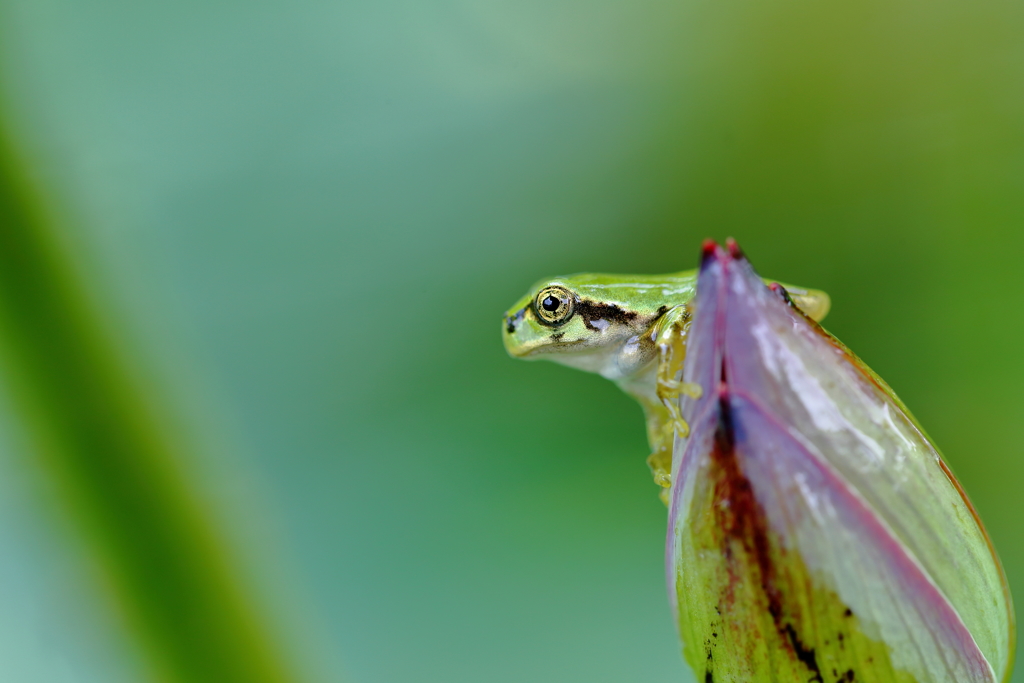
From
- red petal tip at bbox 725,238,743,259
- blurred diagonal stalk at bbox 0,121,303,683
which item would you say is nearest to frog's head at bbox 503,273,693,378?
red petal tip at bbox 725,238,743,259

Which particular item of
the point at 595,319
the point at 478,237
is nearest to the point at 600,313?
the point at 595,319

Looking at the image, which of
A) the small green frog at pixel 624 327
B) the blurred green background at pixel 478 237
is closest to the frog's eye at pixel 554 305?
the small green frog at pixel 624 327

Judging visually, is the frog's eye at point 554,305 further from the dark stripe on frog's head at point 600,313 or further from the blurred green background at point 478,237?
the blurred green background at point 478,237

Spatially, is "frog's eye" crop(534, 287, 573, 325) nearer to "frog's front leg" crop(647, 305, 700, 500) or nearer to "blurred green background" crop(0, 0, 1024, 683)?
"frog's front leg" crop(647, 305, 700, 500)

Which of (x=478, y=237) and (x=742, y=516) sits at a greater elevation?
(x=478, y=237)

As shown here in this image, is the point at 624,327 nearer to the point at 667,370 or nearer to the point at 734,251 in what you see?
the point at 667,370

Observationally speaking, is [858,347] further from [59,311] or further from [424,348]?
[59,311]

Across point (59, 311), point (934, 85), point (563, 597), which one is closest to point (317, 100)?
point (59, 311)
